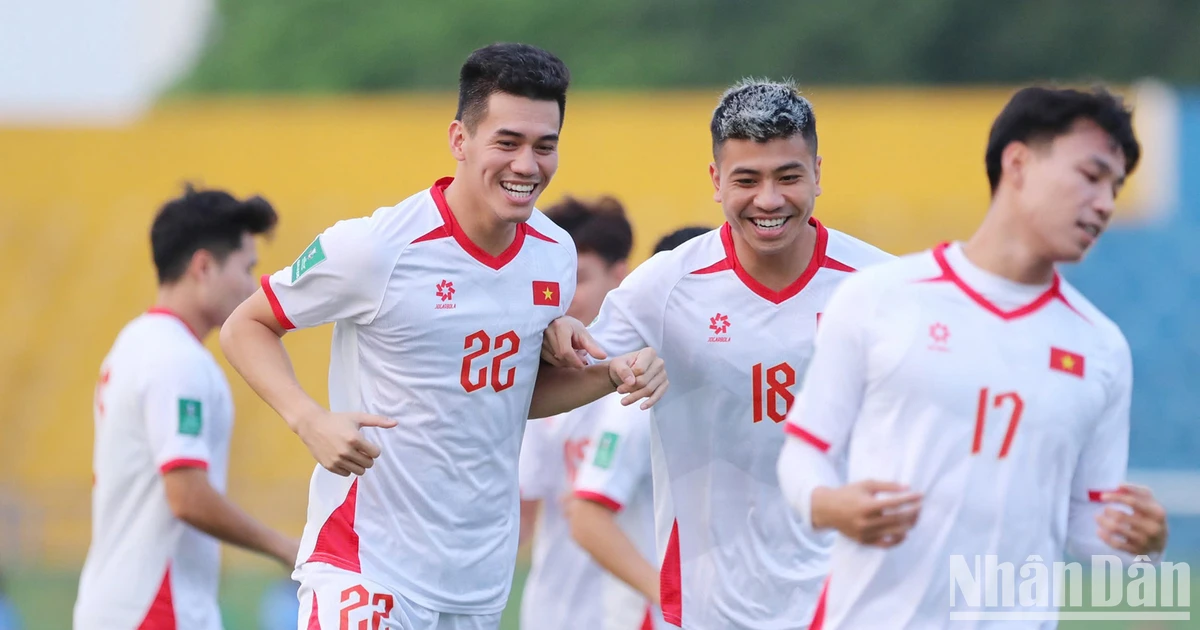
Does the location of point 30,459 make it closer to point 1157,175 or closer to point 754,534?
point 1157,175

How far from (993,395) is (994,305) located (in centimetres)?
26

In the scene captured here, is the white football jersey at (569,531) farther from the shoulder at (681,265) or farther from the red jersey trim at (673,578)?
the shoulder at (681,265)

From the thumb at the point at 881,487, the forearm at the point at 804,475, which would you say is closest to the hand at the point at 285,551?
the forearm at the point at 804,475

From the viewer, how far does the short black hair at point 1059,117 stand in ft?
14.2

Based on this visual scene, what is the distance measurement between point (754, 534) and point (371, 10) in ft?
119

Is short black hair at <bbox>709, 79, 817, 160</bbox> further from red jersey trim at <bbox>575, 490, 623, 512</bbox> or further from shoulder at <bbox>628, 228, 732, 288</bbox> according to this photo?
red jersey trim at <bbox>575, 490, 623, 512</bbox>

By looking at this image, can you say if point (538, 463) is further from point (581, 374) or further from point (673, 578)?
point (581, 374)

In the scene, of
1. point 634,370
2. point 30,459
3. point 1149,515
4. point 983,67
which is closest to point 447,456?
point 634,370

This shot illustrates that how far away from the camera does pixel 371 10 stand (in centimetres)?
4034

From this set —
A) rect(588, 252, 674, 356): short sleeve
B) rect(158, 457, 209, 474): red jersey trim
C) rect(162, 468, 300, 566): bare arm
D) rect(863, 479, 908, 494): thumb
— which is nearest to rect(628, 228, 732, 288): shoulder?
rect(588, 252, 674, 356): short sleeve

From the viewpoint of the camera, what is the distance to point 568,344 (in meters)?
5.50

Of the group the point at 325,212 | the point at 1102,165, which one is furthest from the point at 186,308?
the point at 325,212

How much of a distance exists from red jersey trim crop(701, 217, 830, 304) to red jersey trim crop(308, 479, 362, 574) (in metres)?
1.48

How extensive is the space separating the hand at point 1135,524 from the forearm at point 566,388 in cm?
187
